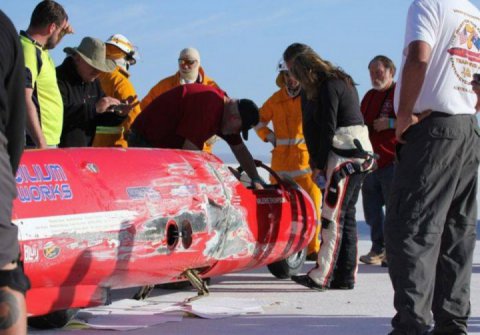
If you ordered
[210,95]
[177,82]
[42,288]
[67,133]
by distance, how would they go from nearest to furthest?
1. [42,288]
2. [210,95]
3. [67,133]
4. [177,82]

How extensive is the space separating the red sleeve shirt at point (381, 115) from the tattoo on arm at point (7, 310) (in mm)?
6142

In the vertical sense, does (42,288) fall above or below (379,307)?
above

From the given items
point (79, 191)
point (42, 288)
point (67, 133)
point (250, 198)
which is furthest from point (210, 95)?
point (42, 288)

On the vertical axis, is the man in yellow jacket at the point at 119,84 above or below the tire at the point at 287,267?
above

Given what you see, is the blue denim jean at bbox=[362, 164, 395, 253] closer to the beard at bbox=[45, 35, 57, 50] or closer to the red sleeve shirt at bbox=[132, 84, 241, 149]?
the red sleeve shirt at bbox=[132, 84, 241, 149]

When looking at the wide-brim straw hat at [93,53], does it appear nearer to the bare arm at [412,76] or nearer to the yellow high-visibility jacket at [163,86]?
the yellow high-visibility jacket at [163,86]

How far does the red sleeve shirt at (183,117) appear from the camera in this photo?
7441 mm

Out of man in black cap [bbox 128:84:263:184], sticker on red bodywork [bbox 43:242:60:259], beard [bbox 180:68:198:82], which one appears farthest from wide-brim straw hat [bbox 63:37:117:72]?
sticker on red bodywork [bbox 43:242:60:259]

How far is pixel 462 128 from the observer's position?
210 inches

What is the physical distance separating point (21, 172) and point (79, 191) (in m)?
0.37

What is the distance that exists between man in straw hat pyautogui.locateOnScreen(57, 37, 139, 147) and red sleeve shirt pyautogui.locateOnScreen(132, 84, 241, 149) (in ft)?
1.38

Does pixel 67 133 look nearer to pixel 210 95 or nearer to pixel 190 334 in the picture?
pixel 210 95

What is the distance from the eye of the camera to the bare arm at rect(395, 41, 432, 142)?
16.9ft

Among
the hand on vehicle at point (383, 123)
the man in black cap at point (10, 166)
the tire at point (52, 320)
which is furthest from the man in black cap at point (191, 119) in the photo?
the man in black cap at point (10, 166)
